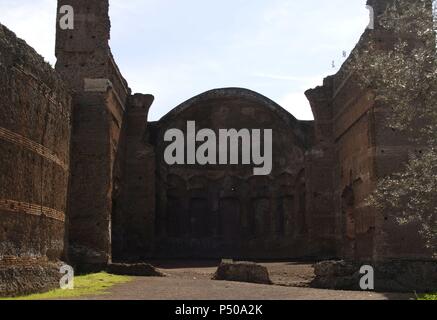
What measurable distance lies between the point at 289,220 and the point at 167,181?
5.05 metres

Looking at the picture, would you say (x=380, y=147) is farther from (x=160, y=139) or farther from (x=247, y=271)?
(x=160, y=139)

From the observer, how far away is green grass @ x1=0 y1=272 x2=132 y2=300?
11050mm

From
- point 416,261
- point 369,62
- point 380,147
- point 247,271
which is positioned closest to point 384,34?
point 380,147

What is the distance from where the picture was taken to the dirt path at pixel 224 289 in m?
11.0

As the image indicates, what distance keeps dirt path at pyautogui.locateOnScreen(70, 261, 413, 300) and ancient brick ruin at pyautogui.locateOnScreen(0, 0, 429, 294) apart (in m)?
1.89

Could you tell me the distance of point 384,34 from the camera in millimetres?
16062

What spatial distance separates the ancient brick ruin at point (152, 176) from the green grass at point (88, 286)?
1.51 feet
